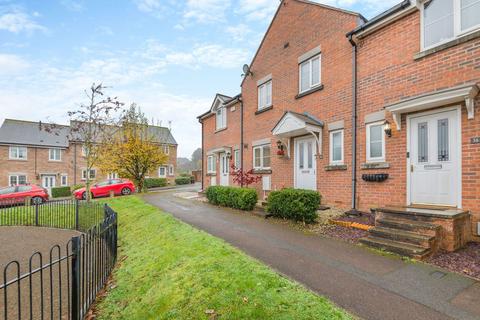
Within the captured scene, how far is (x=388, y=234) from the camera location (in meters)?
5.47

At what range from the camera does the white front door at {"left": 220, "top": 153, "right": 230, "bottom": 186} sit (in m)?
16.3

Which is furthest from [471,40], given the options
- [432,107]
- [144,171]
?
[144,171]

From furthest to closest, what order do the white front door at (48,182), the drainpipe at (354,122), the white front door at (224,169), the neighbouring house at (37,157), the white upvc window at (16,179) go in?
the white front door at (48,182) → the neighbouring house at (37,157) → the white upvc window at (16,179) → the white front door at (224,169) → the drainpipe at (354,122)

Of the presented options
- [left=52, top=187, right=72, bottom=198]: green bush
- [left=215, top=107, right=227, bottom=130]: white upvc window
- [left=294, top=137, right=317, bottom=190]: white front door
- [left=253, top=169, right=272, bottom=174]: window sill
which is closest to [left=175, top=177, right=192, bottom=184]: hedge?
[left=52, top=187, right=72, bottom=198]: green bush

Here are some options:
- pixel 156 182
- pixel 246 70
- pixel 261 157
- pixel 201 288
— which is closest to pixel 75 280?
pixel 201 288

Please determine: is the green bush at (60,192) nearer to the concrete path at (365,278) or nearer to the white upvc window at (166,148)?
the white upvc window at (166,148)

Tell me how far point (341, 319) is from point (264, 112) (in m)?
10.8

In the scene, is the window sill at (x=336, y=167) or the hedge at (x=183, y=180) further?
the hedge at (x=183, y=180)

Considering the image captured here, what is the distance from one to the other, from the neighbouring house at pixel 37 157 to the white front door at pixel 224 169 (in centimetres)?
1263

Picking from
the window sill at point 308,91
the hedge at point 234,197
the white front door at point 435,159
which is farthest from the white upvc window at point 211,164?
the white front door at point 435,159

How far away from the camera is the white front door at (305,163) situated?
989cm

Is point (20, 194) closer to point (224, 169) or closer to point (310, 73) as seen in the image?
point (224, 169)

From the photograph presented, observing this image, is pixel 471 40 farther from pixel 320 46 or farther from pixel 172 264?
pixel 172 264

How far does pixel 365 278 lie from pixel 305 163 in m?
6.59
